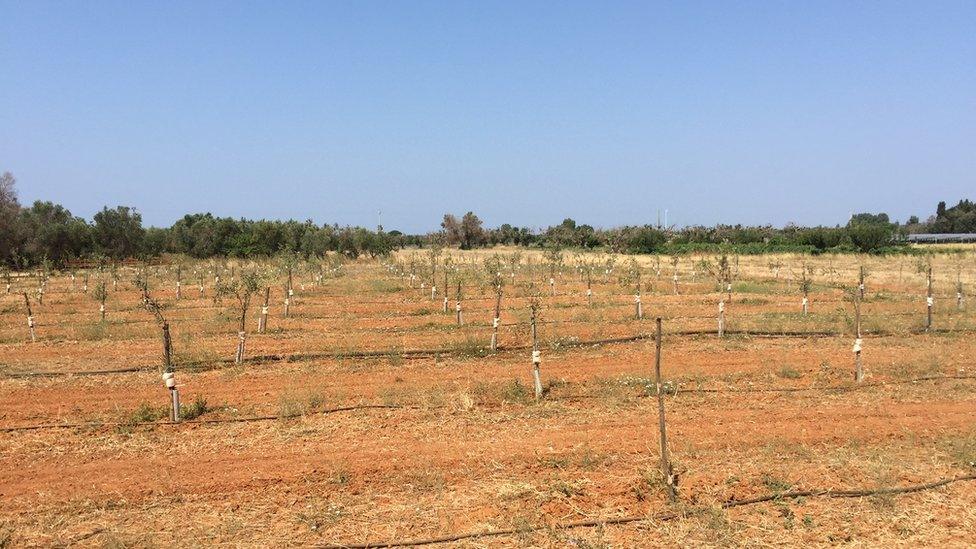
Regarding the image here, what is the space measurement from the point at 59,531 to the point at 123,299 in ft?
81.7

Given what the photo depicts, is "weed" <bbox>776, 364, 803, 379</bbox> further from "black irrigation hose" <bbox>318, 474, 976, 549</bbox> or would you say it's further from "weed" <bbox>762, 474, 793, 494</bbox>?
"weed" <bbox>762, 474, 793, 494</bbox>

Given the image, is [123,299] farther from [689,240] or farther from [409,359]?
[689,240]

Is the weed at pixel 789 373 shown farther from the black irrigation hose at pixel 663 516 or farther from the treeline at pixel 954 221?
the treeline at pixel 954 221

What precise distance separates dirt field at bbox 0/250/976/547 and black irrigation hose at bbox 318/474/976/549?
Result: 0.05 m

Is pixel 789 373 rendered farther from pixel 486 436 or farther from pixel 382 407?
pixel 382 407

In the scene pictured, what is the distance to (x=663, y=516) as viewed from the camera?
650cm

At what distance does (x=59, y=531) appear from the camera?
6.41 metres

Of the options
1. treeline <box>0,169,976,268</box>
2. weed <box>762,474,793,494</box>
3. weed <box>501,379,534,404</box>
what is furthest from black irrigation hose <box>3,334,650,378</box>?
treeline <box>0,169,976,268</box>

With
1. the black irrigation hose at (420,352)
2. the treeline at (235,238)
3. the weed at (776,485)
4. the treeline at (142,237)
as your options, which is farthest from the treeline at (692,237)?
the weed at (776,485)

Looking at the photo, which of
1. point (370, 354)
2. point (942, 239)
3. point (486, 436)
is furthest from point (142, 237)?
point (942, 239)

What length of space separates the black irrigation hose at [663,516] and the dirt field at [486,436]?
5 centimetres

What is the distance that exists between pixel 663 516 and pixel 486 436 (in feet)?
10.7

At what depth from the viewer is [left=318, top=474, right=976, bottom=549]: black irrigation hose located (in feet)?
20.0

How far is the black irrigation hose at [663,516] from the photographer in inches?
240
